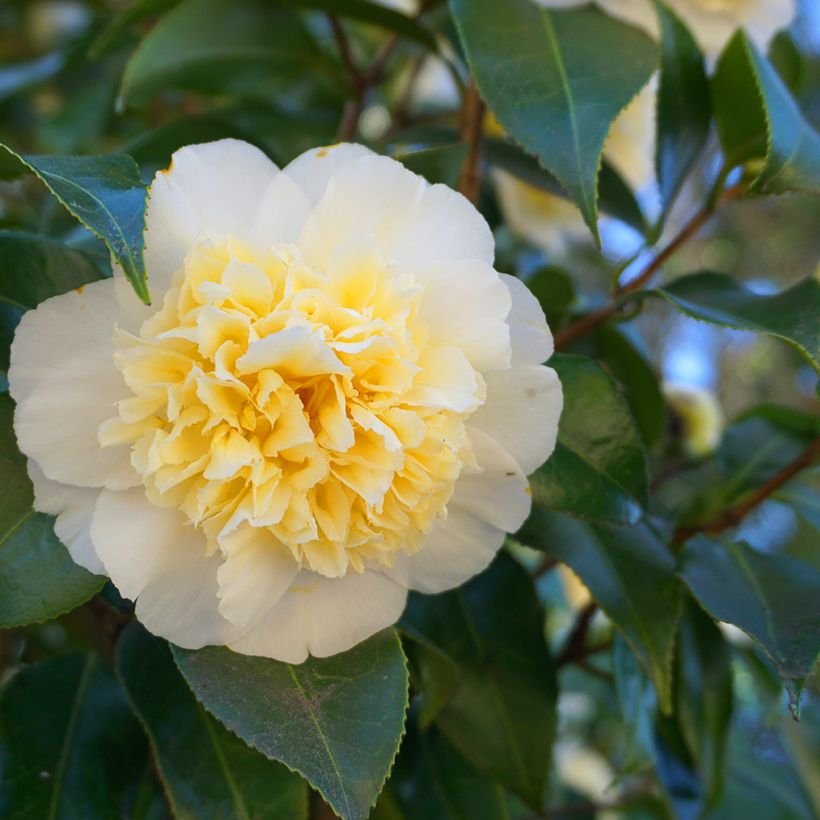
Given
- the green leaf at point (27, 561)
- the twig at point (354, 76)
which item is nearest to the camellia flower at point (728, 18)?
the twig at point (354, 76)

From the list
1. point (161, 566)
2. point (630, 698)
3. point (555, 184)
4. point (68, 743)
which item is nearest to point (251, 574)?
point (161, 566)

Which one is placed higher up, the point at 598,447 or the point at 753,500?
the point at 598,447

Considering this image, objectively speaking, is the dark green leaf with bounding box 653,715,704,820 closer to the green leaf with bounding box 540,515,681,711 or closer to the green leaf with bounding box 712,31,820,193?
the green leaf with bounding box 540,515,681,711

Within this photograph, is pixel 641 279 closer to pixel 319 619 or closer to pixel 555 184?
pixel 555 184

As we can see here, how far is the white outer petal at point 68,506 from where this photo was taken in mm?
444

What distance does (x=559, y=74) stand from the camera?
0.60m

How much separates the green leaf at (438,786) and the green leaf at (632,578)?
227 mm

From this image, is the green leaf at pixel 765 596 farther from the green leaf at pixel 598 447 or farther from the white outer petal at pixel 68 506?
the white outer petal at pixel 68 506

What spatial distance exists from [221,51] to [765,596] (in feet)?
2.05

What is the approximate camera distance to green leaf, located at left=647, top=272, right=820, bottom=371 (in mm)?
542

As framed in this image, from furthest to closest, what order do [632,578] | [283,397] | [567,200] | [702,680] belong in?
[567,200], [702,680], [632,578], [283,397]

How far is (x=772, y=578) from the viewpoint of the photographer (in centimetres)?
63

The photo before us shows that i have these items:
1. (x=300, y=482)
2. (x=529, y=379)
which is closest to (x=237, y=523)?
(x=300, y=482)

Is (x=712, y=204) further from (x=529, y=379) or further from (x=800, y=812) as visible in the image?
(x=800, y=812)
